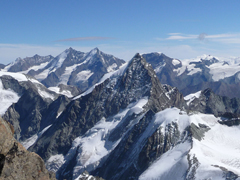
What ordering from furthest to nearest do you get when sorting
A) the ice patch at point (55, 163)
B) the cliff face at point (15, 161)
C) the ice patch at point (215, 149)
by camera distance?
1. the ice patch at point (55, 163)
2. the ice patch at point (215, 149)
3. the cliff face at point (15, 161)

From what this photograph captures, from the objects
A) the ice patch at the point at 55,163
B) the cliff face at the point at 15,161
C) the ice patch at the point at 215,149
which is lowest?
the ice patch at the point at 55,163

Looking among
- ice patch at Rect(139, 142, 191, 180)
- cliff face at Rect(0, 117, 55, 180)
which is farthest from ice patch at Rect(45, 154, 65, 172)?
cliff face at Rect(0, 117, 55, 180)

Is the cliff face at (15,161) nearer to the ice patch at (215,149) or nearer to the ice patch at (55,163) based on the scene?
the ice patch at (215,149)

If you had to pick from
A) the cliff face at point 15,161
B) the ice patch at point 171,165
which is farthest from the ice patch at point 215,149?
the cliff face at point 15,161

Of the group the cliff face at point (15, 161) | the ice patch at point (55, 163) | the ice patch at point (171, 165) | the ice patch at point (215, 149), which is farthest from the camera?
the ice patch at point (55, 163)

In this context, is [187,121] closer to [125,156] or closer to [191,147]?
[191,147]

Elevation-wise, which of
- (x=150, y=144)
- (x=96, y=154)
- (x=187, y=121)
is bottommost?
(x=96, y=154)

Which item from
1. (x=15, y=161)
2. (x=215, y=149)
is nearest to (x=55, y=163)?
(x=215, y=149)

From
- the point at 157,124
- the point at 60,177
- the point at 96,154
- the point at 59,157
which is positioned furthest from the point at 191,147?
the point at 59,157

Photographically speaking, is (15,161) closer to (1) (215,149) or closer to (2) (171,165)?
(2) (171,165)
